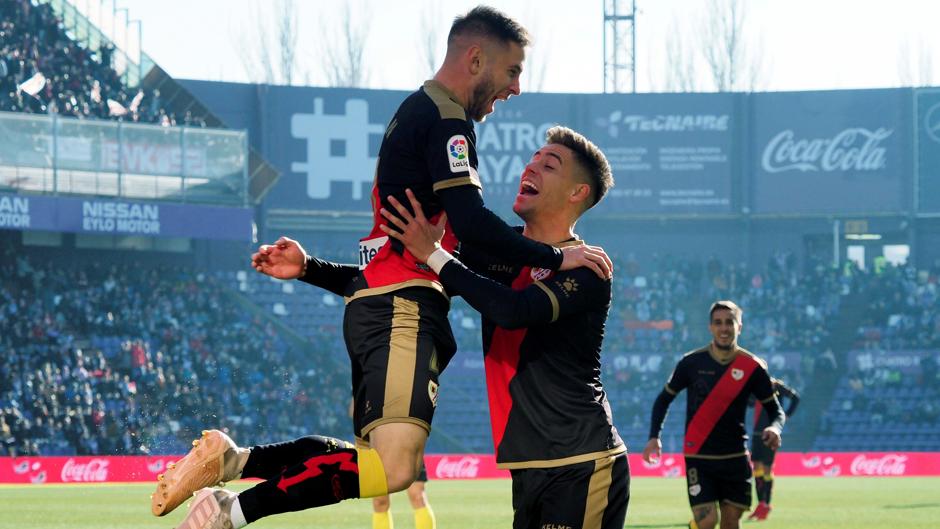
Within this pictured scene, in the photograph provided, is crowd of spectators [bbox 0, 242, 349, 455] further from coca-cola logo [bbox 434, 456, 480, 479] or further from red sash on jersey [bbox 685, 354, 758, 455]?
red sash on jersey [bbox 685, 354, 758, 455]

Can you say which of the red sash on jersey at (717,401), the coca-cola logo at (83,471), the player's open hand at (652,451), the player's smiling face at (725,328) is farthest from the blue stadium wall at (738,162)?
the player's open hand at (652,451)

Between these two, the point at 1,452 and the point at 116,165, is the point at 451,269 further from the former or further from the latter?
the point at 116,165

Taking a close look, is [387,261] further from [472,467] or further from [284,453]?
[472,467]

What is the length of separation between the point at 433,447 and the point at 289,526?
2172cm

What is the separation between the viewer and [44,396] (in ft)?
103

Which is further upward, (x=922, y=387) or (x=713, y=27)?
(x=713, y=27)

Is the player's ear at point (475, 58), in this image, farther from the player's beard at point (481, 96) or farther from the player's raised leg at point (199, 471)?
the player's raised leg at point (199, 471)

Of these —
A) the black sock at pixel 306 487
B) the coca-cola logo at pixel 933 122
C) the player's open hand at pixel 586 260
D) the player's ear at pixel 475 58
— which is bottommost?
the black sock at pixel 306 487

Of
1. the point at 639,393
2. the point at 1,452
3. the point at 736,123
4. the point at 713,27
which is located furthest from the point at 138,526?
the point at 713,27

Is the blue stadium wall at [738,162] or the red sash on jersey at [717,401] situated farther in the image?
the blue stadium wall at [738,162]

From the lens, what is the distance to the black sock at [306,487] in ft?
20.1

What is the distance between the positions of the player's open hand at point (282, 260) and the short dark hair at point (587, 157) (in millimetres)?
1439

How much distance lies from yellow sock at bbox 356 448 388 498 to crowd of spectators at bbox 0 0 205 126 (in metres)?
Answer: 32.8

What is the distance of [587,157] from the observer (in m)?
6.84
